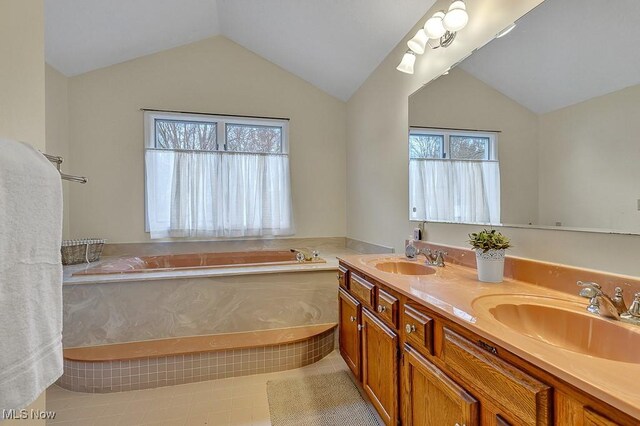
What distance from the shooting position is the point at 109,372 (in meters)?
1.82

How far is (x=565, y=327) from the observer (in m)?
0.93

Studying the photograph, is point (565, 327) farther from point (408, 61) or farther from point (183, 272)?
point (183, 272)

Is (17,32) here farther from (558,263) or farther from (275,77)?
(275,77)

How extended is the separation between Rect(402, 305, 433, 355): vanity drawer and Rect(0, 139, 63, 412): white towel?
113cm

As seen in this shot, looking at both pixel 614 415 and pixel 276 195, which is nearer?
pixel 614 415

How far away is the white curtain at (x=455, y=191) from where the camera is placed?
1540 mm

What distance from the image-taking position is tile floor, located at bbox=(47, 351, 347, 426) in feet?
5.21

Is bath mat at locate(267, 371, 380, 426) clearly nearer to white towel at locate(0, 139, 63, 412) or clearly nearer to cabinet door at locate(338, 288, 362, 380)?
cabinet door at locate(338, 288, 362, 380)

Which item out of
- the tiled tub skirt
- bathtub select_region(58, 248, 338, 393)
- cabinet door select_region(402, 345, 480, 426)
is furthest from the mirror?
the tiled tub skirt

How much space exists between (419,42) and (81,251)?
3.22m

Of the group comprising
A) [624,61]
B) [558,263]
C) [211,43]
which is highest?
[211,43]

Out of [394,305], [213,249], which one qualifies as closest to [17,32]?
[394,305]

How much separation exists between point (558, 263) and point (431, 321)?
620 mm

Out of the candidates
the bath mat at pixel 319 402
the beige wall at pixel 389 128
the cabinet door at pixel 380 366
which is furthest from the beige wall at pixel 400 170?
the bath mat at pixel 319 402
